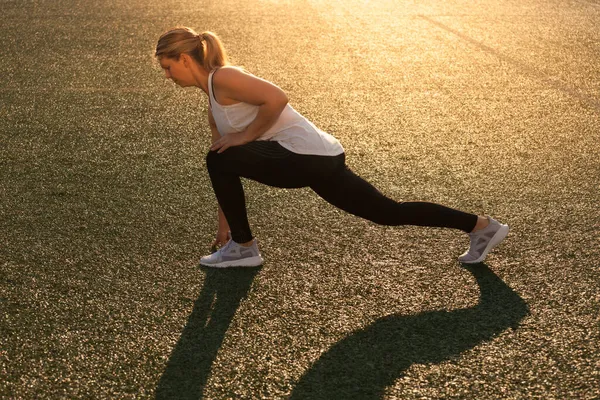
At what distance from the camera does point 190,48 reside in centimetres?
417

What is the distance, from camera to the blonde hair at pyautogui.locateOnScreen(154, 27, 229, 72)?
4.16 m

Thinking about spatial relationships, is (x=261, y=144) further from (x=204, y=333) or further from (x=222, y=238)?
(x=204, y=333)

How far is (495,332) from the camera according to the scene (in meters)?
3.97

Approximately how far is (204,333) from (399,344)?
823 mm

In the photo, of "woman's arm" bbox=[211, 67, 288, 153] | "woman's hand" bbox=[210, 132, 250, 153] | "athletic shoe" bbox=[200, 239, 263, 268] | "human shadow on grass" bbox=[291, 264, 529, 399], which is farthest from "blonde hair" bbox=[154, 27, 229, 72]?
"human shadow on grass" bbox=[291, 264, 529, 399]

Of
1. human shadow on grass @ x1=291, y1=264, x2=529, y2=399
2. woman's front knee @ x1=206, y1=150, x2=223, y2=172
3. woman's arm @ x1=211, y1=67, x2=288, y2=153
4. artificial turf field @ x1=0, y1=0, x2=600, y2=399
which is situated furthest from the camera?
woman's front knee @ x1=206, y1=150, x2=223, y2=172

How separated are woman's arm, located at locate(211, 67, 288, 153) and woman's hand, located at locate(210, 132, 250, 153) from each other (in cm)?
8

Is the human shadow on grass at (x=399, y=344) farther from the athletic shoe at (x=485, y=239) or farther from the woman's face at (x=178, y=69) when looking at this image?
the woman's face at (x=178, y=69)

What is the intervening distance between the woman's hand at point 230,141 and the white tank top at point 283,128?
0.03m

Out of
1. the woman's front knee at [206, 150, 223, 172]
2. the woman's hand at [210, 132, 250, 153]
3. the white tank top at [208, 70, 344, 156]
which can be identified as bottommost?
the woman's front knee at [206, 150, 223, 172]

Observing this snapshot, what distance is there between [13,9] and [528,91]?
7.79 m

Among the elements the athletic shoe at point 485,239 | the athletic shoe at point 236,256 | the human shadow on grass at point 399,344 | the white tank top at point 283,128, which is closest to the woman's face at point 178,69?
the white tank top at point 283,128

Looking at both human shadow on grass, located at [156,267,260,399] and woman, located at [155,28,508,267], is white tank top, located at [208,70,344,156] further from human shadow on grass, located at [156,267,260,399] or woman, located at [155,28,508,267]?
human shadow on grass, located at [156,267,260,399]

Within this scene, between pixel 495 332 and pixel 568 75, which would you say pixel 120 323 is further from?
pixel 568 75
